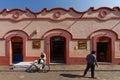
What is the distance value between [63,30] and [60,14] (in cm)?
147

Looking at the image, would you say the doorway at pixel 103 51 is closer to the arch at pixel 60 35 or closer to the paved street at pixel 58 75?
the arch at pixel 60 35

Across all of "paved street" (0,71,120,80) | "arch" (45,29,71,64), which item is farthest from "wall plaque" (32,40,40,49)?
"paved street" (0,71,120,80)

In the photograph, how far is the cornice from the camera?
58.0 ft

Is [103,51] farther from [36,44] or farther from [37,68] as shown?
[37,68]

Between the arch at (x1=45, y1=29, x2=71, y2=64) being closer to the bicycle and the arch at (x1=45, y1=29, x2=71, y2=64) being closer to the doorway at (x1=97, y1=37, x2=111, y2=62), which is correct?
the doorway at (x1=97, y1=37, x2=111, y2=62)

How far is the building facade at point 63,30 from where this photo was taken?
1766 centimetres

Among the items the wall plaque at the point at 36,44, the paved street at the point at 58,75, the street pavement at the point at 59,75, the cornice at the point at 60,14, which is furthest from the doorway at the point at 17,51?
the paved street at the point at 58,75

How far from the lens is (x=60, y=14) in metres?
17.8

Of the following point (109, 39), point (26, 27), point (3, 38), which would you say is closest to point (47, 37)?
point (26, 27)

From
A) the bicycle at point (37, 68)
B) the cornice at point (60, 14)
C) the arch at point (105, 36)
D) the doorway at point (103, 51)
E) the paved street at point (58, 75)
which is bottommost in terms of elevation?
the paved street at point (58, 75)

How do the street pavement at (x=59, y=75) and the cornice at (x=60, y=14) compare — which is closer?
the street pavement at (x=59, y=75)

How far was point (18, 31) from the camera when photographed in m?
17.8

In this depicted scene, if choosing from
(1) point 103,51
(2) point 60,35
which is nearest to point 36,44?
(2) point 60,35

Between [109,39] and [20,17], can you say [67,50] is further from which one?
[20,17]
